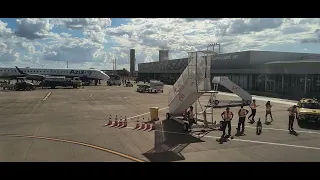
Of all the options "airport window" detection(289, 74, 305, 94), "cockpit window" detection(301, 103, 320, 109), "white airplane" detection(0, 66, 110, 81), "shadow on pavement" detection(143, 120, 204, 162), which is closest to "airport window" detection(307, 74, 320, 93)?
"airport window" detection(289, 74, 305, 94)

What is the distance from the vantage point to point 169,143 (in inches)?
587

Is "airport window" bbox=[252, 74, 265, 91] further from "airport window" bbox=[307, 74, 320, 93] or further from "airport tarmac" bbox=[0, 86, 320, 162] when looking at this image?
"airport tarmac" bbox=[0, 86, 320, 162]

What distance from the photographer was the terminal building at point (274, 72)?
4466cm

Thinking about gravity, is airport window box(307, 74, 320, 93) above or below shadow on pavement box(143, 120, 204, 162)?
above

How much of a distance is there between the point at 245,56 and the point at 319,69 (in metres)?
21.5

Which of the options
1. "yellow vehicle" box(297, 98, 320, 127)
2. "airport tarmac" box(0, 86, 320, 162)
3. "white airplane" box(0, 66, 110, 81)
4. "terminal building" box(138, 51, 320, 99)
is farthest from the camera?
"white airplane" box(0, 66, 110, 81)

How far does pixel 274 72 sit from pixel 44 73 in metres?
62.6

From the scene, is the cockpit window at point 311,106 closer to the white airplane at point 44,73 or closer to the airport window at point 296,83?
the airport window at point 296,83

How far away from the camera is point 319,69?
1634 inches

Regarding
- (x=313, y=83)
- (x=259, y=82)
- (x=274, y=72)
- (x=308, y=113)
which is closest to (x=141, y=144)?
(x=308, y=113)

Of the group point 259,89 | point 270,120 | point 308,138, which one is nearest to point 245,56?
point 259,89

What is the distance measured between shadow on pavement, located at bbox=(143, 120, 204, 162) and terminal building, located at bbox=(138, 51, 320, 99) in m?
31.6

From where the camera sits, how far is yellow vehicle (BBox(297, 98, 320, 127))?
20.4 meters
